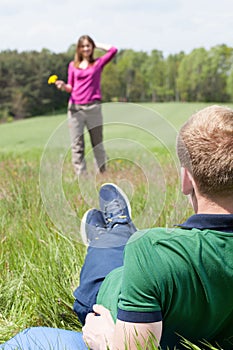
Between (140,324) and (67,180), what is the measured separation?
1936 mm

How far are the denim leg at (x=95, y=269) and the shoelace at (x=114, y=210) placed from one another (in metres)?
0.20

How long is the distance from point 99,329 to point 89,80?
14.8 feet

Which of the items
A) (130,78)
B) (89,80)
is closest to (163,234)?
(89,80)

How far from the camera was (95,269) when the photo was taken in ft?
5.96

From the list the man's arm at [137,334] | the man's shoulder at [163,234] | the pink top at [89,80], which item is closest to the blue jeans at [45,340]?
the man's arm at [137,334]

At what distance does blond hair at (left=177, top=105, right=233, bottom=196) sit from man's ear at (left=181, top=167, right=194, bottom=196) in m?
0.02

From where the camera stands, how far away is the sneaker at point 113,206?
2.14 m

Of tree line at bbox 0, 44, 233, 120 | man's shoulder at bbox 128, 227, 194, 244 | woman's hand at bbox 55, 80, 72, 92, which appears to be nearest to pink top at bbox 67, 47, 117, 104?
woman's hand at bbox 55, 80, 72, 92

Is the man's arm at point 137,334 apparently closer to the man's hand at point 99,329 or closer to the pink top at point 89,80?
the man's hand at point 99,329

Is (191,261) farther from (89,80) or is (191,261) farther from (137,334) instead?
(89,80)

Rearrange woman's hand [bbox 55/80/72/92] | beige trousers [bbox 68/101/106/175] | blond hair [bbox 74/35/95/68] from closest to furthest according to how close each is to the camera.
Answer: beige trousers [bbox 68/101/106/175] → woman's hand [bbox 55/80/72/92] → blond hair [bbox 74/35/95/68]

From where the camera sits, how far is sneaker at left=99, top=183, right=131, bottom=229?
2.14 metres

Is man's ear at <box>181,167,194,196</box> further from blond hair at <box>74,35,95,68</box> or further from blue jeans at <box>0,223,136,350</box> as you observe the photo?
blond hair at <box>74,35,95,68</box>

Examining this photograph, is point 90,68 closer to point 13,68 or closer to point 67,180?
point 67,180
